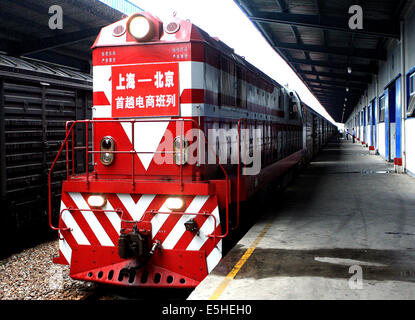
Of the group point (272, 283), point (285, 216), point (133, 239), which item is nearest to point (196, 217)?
point (133, 239)

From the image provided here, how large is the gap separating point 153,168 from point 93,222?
962 millimetres

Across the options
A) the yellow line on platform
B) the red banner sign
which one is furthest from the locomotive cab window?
the red banner sign

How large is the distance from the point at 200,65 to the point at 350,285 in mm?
2961

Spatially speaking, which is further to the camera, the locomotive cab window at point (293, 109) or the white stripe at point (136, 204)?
the locomotive cab window at point (293, 109)

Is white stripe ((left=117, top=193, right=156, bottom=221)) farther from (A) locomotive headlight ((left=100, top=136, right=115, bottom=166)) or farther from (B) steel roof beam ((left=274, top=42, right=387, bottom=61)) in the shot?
(B) steel roof beam ((left=274, top=42, right=387, bottom=61))

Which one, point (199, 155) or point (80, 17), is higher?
point (80, 17)

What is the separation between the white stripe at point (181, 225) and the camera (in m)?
4.63

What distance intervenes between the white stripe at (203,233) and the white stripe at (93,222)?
0.97 m

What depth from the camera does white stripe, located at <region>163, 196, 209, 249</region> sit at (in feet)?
15.2

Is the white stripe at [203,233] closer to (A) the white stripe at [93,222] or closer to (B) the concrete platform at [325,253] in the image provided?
(B) the concrete platform at [325,253]

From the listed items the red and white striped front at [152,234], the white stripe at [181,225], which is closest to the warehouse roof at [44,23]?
the red and white striped front at [152,234]

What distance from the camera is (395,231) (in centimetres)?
614

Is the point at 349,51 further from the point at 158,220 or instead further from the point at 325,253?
the point at 158,220
